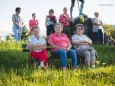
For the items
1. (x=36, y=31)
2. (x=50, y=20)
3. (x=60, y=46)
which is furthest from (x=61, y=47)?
(x=50, y=20)

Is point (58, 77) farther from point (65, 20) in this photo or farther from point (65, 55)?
point (65, 20)

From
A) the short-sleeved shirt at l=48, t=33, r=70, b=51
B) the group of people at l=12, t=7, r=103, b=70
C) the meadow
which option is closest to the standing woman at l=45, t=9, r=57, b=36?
the group of people at l=12, t=7, r=103, b=70

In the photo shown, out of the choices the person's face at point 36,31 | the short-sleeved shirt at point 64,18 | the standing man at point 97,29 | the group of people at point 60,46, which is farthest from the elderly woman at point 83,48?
the standing man at point 97,29

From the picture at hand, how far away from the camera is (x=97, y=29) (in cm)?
1736

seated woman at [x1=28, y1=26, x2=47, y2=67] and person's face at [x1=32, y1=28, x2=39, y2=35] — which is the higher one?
person's face at [x1=32, y1=28, x2=39, y2=35]

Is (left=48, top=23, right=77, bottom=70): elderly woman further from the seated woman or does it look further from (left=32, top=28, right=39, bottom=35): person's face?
(left=32, top=28, right=39, bottom=35): person's face

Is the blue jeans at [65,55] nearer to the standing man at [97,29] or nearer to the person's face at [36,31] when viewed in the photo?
the person's face at [36,31]

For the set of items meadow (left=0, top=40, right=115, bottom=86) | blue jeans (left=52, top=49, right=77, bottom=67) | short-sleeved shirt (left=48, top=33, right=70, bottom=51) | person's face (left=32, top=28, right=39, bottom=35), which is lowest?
meadow (left=0, top=40, right=115, bottom=86)

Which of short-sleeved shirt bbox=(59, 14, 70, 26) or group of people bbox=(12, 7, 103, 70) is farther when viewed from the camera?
short-sleeved shirt bbox=(59, 14, 70, 26)

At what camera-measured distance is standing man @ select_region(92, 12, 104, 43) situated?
16859mm

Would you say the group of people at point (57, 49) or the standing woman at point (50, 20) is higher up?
the standing woman at point (50, 20)

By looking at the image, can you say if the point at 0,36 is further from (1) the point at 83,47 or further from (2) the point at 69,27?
(1) the point at 83,47

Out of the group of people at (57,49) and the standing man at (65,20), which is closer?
the group of people at (57,49)

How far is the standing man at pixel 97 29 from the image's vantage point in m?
16.9
